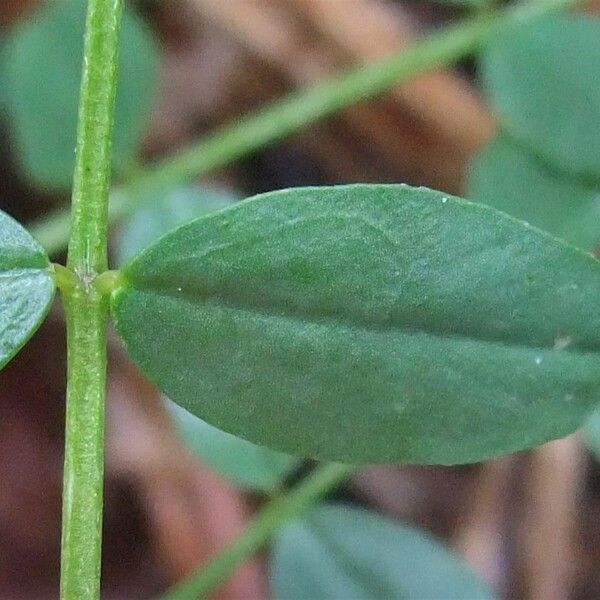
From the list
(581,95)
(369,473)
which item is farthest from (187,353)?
(369,473)

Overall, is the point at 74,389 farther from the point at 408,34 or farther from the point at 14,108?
the point at 408,34

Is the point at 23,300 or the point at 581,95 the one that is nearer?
the point at 23,300

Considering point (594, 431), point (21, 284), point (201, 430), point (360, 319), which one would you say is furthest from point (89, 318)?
point (594, 431)

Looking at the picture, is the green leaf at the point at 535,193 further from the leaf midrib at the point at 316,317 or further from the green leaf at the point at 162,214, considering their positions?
the leaf midrib at the point at 316,317

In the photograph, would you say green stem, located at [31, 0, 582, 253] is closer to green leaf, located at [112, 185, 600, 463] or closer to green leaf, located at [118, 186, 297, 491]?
green leaf, located at [118, 186, 297, 491]

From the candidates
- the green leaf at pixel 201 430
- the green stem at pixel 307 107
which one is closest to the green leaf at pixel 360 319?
the green leaf at pixel 201 430

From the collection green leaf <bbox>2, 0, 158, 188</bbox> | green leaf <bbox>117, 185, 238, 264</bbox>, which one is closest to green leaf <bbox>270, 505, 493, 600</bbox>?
green leaf <bbox>117, 185, 238, 264</bbox>
